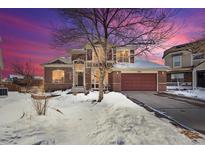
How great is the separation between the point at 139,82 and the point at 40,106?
5997 millimetres

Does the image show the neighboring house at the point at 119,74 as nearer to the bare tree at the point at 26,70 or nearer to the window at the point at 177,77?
the window at the point at 177,77

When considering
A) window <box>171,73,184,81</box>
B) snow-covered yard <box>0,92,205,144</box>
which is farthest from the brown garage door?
snow-covered yard <box>0,92,205,144</box>

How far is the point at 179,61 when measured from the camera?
436 inches

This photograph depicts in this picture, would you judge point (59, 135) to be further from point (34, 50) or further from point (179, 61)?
→ point (179, 61)

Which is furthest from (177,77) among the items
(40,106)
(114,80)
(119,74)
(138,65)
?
(40,106)

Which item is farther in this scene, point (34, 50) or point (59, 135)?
point (34, 50)

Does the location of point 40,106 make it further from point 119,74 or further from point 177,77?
point 177,77

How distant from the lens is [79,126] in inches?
158

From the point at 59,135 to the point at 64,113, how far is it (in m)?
0.79

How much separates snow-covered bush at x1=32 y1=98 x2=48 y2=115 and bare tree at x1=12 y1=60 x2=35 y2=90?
73cm

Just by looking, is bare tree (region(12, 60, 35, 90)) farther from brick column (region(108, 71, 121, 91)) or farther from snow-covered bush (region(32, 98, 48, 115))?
brick column (region(108, 71, 121, 91))

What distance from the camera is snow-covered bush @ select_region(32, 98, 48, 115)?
14.5 ft
